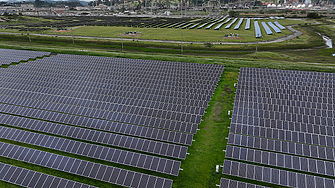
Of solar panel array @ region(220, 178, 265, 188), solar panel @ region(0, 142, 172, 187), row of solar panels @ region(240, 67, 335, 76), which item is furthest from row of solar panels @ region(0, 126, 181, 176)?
row of solar panels @ region(240, 67, 335, 76)

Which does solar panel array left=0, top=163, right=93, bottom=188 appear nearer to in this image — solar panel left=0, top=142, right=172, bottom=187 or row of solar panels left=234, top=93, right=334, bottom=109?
solar panel left=0, top=142, right=172, bottom=187

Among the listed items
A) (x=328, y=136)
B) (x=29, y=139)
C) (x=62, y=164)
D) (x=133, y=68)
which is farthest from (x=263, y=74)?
(x=29, y=139)

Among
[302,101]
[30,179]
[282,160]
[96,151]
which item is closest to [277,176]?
[282,160]

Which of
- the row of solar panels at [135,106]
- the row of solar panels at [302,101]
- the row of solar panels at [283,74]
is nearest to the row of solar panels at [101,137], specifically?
the row of solar panels at [135,106]

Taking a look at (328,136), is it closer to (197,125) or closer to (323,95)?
(323,95)

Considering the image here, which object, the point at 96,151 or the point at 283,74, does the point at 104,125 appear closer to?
the point at 96,151

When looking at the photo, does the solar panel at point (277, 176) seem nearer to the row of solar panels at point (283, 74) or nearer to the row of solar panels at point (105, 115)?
the row of solar panels at point (105, 115)
